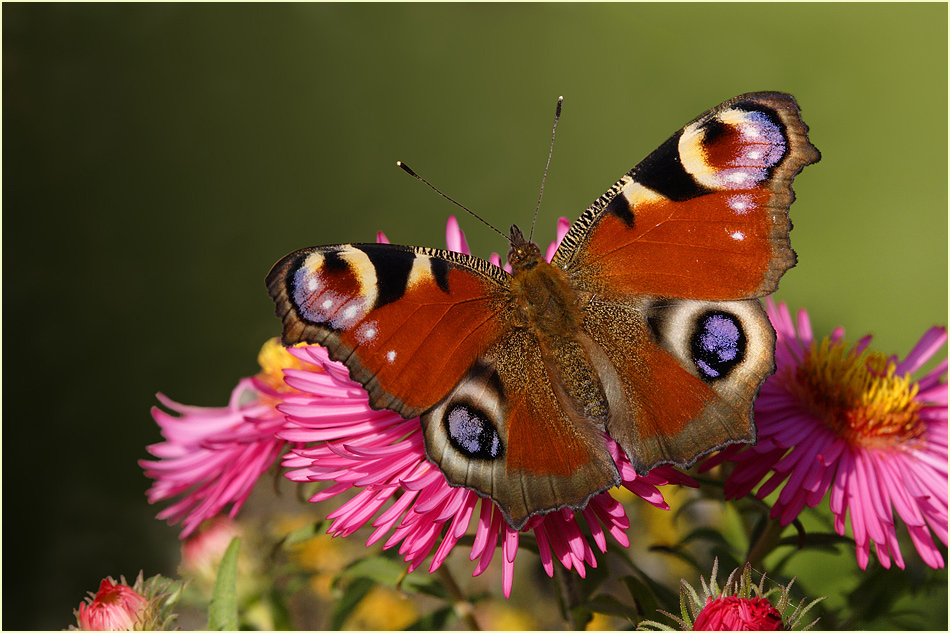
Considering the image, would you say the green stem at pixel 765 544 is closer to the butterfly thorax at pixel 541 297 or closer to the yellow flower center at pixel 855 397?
the yellow flower center at pixel 855 397

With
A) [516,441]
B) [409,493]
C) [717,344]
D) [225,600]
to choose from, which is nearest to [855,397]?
[717,344]

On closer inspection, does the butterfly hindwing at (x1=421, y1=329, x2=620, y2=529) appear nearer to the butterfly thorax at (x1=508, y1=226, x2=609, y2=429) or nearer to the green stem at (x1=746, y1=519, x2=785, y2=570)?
the butterfly thorax at (x1=508, y1=226, x2=609, y2=429)

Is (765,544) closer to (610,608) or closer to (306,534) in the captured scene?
(610,608)

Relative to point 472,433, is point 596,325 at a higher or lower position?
higher

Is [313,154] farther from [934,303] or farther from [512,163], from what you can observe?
[934,303]

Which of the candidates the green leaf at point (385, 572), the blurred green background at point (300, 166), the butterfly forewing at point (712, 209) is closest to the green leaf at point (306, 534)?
the green leaf at point (385, 572)

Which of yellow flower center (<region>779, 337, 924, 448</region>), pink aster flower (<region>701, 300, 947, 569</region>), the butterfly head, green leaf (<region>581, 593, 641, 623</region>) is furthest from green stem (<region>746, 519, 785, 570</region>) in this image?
the butterfly head
